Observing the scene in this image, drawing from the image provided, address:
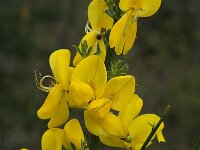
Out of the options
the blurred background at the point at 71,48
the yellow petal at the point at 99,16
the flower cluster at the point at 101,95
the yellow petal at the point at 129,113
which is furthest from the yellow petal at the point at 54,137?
the blurred background at the point at 71,48

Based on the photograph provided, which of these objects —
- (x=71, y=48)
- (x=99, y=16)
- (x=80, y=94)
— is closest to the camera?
(x=80, y=94)

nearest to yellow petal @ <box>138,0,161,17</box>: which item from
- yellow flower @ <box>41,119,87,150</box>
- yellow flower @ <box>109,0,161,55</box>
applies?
yellow flower @ <box>109,0,161,55</box>

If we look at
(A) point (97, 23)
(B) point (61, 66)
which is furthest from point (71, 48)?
(B) point (61, 66)

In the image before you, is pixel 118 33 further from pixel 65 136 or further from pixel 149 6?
pixel 65 136

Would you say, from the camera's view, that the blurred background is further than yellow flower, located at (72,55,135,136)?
Yes

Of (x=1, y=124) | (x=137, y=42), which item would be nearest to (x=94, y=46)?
(x=1, y=124)

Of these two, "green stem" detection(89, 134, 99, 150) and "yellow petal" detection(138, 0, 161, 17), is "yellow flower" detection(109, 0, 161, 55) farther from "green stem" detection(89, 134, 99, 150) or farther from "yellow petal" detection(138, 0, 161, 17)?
"green stem" detection(89, 134, 99, 150)
